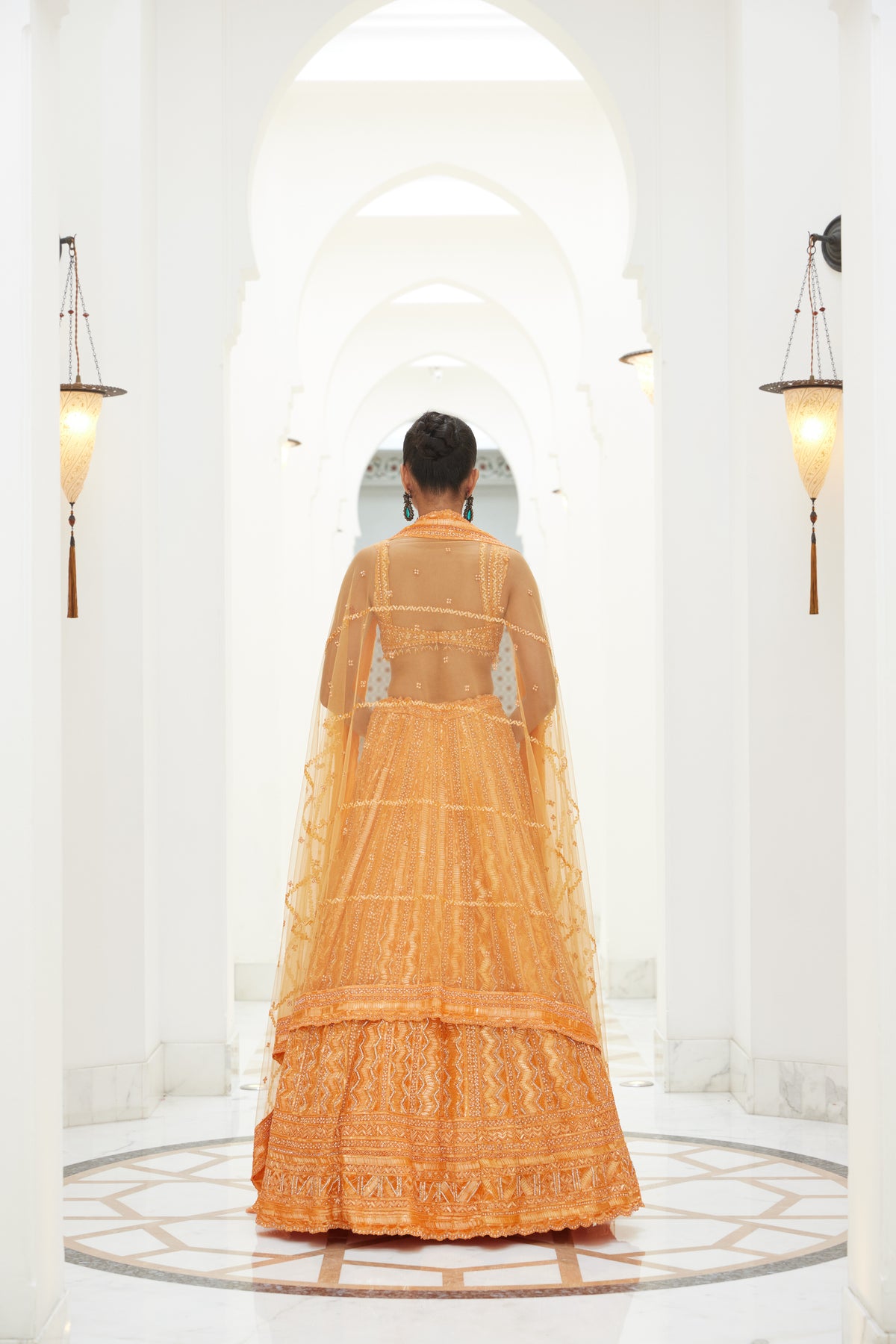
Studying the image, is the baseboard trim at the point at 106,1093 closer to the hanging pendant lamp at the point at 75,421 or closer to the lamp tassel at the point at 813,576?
the hanging pendant lamp at the point at 75,421

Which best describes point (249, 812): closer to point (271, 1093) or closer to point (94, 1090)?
point (94, 1090)

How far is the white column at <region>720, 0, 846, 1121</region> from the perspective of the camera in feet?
15.4

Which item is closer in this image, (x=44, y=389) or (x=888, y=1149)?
(x=888, y=1149)

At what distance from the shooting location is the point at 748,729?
4766 mm

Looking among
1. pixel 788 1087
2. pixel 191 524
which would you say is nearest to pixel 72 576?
pixel 191 524

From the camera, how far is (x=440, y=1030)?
337cm

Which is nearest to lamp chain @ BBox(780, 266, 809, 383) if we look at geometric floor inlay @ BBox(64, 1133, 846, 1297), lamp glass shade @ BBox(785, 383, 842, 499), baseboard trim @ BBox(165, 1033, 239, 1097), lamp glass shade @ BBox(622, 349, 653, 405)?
lamp glass shade @ BBox(785, 383, 842, 499)

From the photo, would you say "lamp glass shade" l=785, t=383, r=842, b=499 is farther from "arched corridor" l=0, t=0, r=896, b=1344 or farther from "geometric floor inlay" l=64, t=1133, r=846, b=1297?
"geometric floor inlay" l=64, t=1133, r=846, b=1297

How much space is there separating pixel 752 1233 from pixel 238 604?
4.48 metres

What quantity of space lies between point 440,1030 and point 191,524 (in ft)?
7.55

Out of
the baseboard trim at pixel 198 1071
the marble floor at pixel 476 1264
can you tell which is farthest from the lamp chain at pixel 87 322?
the marble floor at pixel 476 1264

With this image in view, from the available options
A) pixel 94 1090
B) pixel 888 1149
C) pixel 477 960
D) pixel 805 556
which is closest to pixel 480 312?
pixel 805 556

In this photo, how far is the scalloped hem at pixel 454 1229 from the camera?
10.4 ft

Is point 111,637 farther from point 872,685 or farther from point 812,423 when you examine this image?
point 872,685
